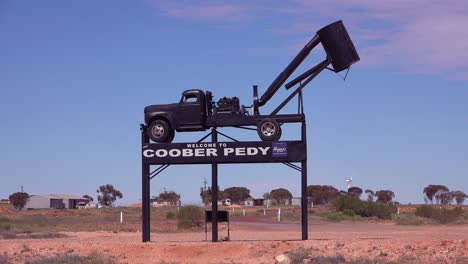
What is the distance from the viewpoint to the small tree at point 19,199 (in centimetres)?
14850

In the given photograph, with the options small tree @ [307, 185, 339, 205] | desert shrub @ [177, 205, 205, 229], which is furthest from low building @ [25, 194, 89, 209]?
desert shrub @ [177, 205, 205, 229]

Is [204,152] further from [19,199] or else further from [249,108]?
[19,199]

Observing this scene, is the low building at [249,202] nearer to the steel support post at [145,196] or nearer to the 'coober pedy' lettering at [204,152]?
the steel support post at [145,196]

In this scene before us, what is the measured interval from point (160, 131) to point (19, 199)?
403 ft

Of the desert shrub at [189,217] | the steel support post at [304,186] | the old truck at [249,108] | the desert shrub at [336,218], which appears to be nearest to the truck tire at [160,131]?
A: the old truck at [249,108]

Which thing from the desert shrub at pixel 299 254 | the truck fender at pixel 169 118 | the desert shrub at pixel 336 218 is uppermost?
the truck fender at pixel 169 118

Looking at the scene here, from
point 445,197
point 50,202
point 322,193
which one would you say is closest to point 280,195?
point 322,193

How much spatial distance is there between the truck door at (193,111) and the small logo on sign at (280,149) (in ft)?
9.60

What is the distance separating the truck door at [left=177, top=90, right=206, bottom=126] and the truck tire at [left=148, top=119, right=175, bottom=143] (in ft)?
1.83

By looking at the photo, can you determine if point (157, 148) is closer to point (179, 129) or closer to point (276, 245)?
point (179, 129)

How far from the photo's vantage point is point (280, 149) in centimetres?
3136

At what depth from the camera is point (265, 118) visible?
31656 mm

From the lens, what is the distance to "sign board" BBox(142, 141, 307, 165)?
31312mm

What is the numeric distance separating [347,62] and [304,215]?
5.85 meters
